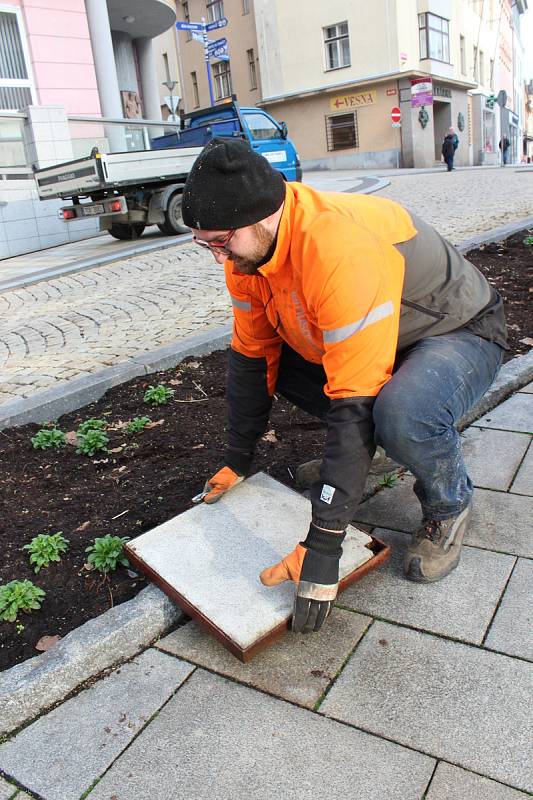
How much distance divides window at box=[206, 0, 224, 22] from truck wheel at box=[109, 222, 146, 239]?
94.3 feet

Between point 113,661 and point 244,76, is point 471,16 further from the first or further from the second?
point 113,661

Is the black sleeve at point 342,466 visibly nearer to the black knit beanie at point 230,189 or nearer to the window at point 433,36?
the black knit beanie at point 230,189

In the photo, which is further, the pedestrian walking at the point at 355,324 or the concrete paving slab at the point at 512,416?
the concrete paving slab at the point at 512,416

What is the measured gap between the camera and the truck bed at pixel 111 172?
10.2 m

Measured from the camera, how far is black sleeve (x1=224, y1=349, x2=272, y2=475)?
2551mm

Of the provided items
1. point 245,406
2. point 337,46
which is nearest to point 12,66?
point 245,406

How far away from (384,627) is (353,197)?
135cm

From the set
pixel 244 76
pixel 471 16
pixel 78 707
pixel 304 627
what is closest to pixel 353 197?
pixel 304 627

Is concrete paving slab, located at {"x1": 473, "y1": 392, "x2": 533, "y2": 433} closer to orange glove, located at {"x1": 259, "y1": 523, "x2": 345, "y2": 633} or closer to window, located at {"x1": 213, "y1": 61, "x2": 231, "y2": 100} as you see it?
orange glove, located at {"x1": 259, "y1": 523, "x2": 345, "y2": 633}

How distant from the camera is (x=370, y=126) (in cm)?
3148

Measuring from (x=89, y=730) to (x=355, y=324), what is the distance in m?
1.33

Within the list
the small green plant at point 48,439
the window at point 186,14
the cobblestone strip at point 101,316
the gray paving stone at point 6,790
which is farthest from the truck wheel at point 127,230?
the window at point 186,14

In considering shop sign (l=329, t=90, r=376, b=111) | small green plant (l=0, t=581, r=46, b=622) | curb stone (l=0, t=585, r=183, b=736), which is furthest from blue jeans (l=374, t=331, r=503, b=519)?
shop sign (l=329, t=90, r=376, b=111)

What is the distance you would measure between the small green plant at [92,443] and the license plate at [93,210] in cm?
811
